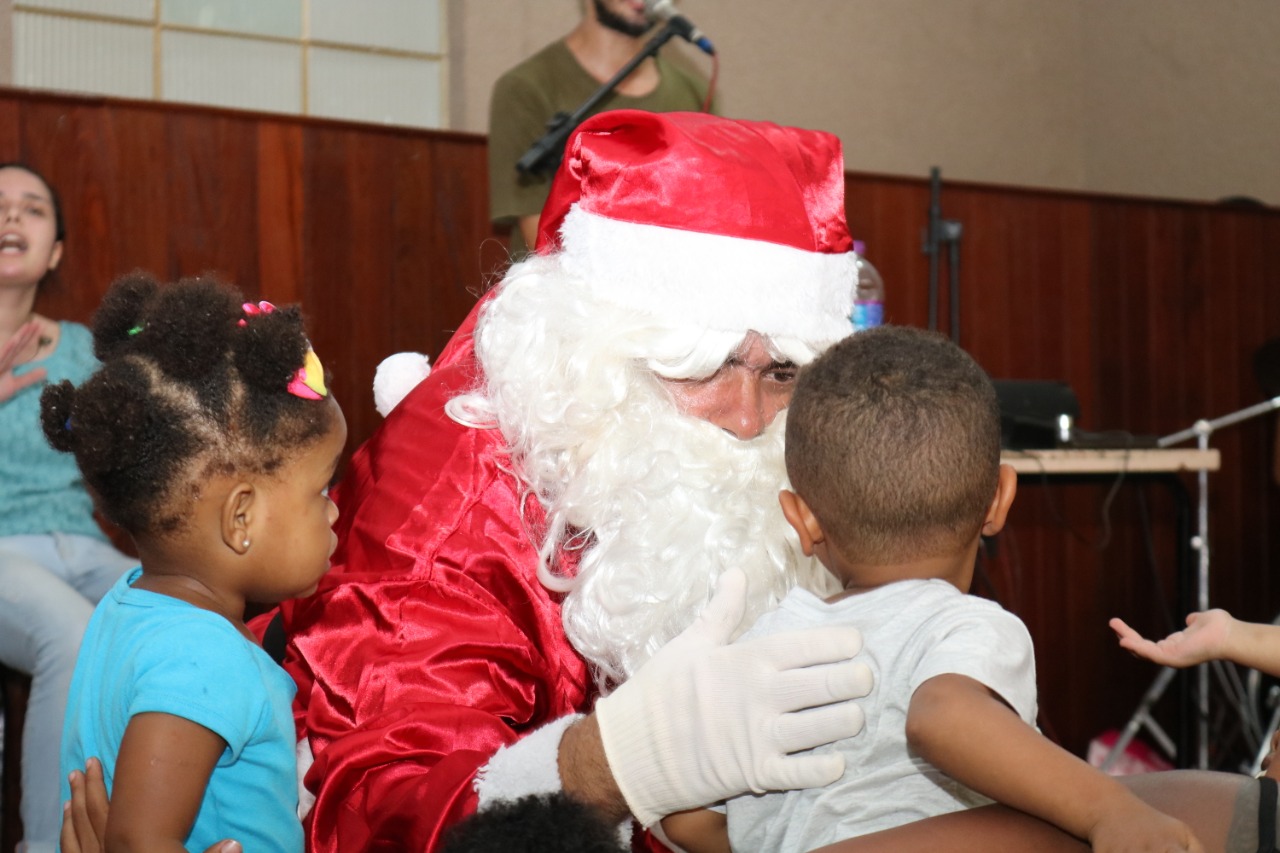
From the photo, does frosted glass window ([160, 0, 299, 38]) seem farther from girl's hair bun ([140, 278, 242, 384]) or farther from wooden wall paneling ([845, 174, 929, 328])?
girl's hair bun ([140, 278, 242, 384])

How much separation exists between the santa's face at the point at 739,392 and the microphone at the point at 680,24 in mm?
1186

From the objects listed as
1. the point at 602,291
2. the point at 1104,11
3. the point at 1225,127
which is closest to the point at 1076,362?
the point at 1225,127

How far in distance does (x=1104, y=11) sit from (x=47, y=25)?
15.2ft

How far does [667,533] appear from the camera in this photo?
1.52 metres

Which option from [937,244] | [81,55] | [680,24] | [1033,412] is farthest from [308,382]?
[81,55]

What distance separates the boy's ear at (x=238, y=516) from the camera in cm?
124

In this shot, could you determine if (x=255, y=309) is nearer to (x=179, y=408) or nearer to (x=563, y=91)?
(x=179, y=408)

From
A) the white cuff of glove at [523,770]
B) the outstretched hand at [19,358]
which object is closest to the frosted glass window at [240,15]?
the outstretched hand at [19,358]

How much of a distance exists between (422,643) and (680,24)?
5.79ft

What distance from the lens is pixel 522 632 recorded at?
1416 mm

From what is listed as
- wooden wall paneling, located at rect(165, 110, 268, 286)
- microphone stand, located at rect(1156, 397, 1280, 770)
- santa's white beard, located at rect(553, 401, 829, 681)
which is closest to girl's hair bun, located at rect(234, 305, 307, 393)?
santa's white beard, located at rect(553, 401, 829, 681)

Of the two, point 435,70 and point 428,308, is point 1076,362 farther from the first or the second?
point 435,70

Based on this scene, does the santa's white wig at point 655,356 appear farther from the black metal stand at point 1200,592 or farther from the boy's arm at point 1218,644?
the black metal stand at point 1200,592

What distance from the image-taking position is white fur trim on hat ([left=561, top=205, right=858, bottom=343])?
1.56m
